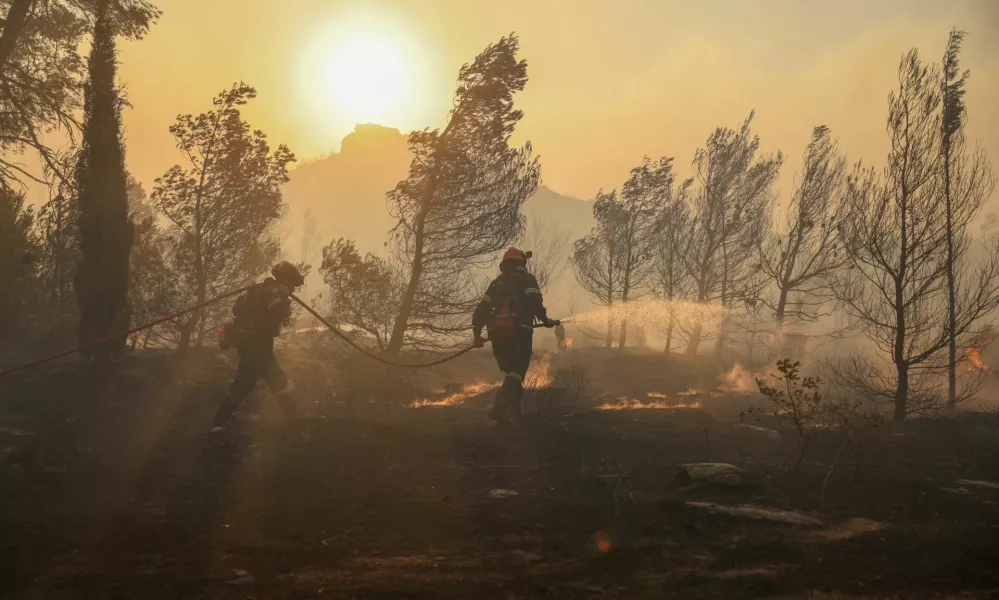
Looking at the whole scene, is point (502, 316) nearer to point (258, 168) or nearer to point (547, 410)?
point (547, 410)

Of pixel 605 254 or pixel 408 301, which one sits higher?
pixel 605 254

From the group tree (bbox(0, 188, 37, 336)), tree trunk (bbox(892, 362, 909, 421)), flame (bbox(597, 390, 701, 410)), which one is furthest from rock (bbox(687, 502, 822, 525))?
tree (bbox(0, 188, 37, 336))

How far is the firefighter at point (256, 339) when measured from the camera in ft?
26.0

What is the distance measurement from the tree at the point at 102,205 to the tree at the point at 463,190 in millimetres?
5735

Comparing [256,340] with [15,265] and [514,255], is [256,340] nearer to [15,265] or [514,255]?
[514,255]

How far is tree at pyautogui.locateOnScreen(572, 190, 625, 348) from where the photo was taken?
99.6 feet

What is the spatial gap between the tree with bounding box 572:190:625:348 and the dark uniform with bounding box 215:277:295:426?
23.4 meters

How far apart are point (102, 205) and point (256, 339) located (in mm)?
5968

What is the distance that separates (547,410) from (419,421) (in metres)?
1.98

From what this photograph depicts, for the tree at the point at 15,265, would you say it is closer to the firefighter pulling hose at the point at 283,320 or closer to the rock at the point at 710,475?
the firefighter pulling hose at the point at 283,320

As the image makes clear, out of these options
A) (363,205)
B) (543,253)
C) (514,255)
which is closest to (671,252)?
(514,255)

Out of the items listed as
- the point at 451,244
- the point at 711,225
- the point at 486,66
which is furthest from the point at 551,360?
the point at 486,66

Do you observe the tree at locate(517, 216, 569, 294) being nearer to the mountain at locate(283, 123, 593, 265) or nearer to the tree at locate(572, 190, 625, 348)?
the tree at locate(572, 190, 625, 348)

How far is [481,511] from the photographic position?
4516 millimetres
